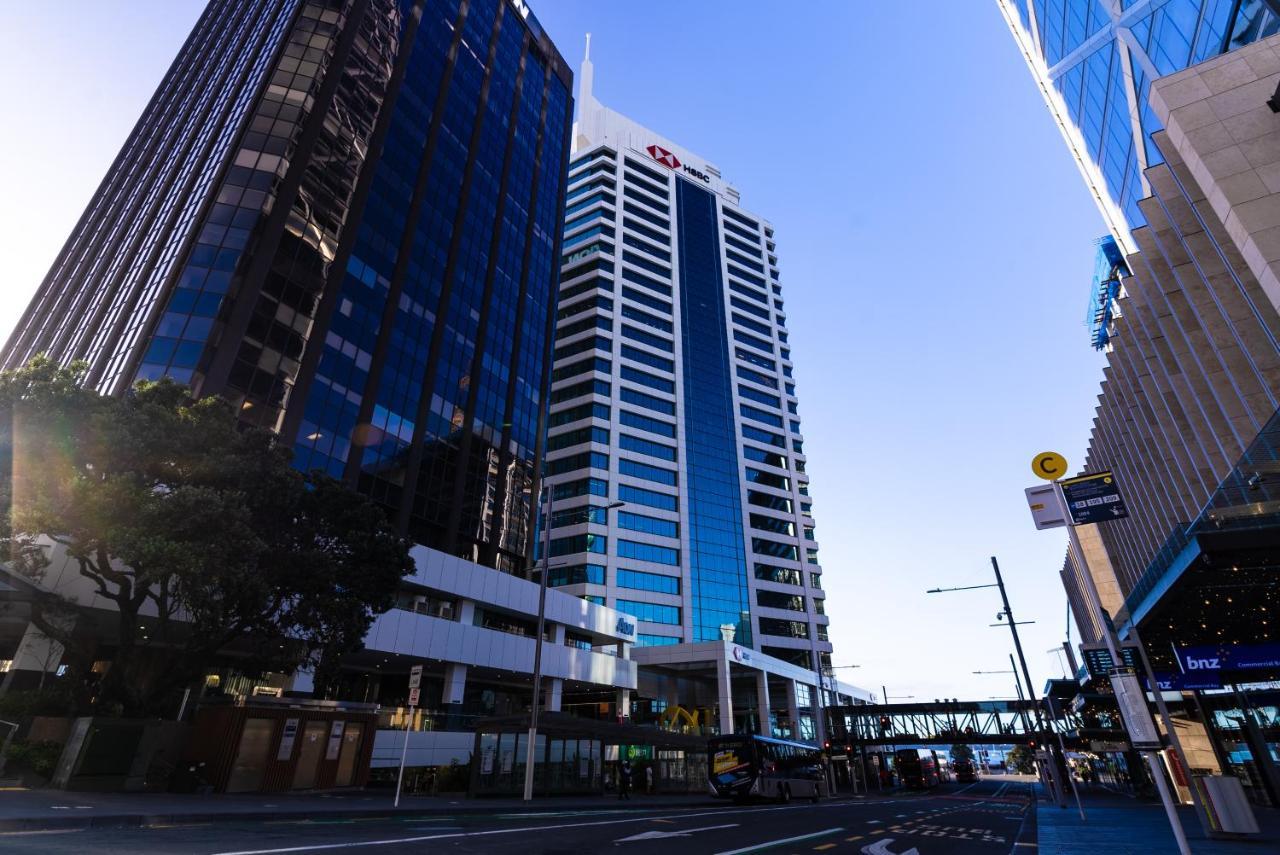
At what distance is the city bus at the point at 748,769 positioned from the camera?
3139 cm

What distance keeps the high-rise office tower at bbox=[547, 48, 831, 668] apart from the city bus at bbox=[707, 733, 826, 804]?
33.1 m

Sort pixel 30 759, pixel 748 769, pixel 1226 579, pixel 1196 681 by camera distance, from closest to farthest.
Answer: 1. pixel 1226 579
2. pixel 30 759
3. pixel 1196 681
4. pixel 748 769

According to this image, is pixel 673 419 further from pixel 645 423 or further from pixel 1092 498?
pixel 1092 498

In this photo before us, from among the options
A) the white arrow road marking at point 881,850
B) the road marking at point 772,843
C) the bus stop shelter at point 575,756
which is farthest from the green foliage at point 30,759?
the white arrow road marking at point 881,850

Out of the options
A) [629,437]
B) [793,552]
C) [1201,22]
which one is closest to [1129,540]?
[1201,22]

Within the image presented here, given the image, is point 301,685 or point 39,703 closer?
point 39,703

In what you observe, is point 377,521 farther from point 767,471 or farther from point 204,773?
point 767,471

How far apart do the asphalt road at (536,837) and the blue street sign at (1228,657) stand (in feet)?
25.4

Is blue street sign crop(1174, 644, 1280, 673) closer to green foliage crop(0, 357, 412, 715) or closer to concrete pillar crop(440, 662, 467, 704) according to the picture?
green foliage crop(0, 357, 412, 715)

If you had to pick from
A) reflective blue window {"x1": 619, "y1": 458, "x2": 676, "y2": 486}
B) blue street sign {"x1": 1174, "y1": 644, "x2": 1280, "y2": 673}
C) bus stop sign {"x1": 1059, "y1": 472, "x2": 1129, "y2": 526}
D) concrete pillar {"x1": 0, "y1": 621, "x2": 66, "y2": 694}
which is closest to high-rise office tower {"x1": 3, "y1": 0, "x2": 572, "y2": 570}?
concrete pillar {"x1": 0, "y1": 621, "x2": 66, "y2": 694}

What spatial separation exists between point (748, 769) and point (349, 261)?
148ft

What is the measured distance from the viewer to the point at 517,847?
10523mm

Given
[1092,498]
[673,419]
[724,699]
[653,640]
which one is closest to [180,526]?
[1092,498]

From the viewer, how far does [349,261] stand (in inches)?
1924
